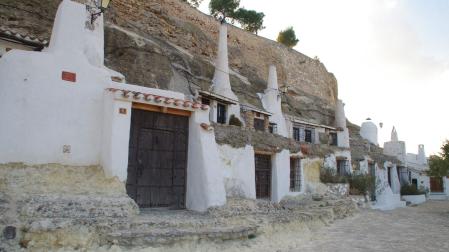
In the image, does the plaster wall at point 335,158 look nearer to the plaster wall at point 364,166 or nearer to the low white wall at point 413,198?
the plaster wall at point 364,166

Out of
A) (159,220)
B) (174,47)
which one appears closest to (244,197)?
(159,220)

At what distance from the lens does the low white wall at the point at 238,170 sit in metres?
12.6

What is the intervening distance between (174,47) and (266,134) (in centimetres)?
1128

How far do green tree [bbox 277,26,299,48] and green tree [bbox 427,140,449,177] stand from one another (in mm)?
25709

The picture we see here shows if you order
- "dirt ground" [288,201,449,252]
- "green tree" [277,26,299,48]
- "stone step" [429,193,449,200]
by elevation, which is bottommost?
"dirt ground" [288,201,449,252]

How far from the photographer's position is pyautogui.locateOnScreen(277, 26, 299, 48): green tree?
42469 millimetres

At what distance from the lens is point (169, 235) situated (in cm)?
757

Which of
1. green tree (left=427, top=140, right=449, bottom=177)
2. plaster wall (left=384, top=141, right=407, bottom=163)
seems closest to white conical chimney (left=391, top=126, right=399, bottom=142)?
plaster wall (left=384, top=141, right=407, bottom=163)

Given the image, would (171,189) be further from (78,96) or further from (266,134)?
(266,134)

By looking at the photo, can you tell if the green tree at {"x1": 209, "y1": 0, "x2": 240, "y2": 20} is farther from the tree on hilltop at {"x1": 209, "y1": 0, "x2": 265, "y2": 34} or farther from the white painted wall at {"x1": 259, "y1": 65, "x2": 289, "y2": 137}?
the white painted wall at {"x1": 259, "y1": 65, "x2": 289, "y2": 137}

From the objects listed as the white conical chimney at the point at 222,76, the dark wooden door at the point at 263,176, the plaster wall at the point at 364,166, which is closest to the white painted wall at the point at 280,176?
the dark wooden door at the point at 263,176

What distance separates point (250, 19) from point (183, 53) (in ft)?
62.7

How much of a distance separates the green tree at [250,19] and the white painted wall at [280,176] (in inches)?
1091

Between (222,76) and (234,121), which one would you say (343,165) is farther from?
(222,76)
